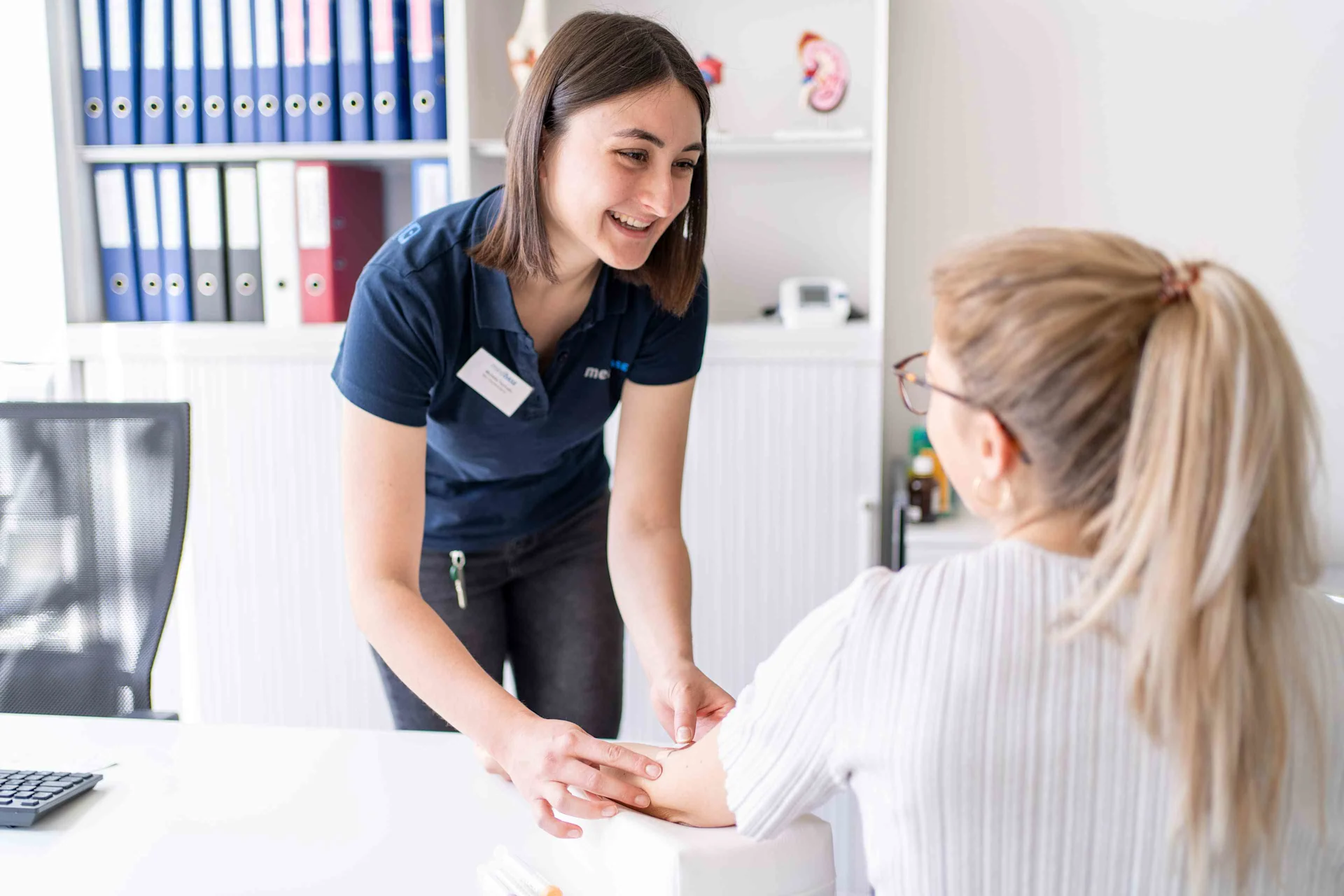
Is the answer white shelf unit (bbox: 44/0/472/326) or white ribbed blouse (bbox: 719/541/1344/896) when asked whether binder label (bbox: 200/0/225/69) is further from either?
white ribbed blouse (bbox: 719/541/1344/896)

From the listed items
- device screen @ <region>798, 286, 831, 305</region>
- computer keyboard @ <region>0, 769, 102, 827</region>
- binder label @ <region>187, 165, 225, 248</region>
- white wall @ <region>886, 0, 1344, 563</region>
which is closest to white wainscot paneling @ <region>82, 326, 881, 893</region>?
device screen @ <region>798, 286, 831, 305</region>

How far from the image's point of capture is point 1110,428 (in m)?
0.69

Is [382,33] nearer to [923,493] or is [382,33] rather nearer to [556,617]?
[556,617]

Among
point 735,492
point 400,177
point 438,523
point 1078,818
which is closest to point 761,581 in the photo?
point 735,492

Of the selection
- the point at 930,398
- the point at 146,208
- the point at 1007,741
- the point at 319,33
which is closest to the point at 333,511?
the point at 146,208

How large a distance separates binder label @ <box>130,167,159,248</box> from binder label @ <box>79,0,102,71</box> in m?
0.24

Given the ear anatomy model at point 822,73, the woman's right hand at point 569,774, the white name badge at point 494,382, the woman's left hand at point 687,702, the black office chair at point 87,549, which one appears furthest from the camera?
the ear anatomy model at point 822,73

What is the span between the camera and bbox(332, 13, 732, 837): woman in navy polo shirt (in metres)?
1.19

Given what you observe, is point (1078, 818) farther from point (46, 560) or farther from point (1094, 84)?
point (1094, 84)

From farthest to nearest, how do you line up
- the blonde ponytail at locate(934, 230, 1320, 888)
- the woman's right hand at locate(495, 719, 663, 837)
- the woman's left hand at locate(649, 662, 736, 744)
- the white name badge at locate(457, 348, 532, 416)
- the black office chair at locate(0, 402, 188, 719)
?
1. the black office chair at locate(0, 402, 188, 719)
2. the white name badge at locate(457, 348, 532, 416)
3. the woman's left hand at locate(649, 662, 736, 744)
4. the woman's right hand at locate(495, 719, 663, 837)
5. the blonde ponytail at locate(934, 230, 1320, 888)

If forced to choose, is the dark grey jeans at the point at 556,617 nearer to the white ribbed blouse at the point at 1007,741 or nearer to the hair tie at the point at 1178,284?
the white ribbed blouse at the point at 1007,741

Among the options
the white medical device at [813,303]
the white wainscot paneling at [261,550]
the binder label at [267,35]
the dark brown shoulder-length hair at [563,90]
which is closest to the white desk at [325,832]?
the dark brown shoulder-length hair at [563,90]

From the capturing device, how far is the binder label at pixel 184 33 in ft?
7.63

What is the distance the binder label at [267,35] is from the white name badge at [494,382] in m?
1.33
